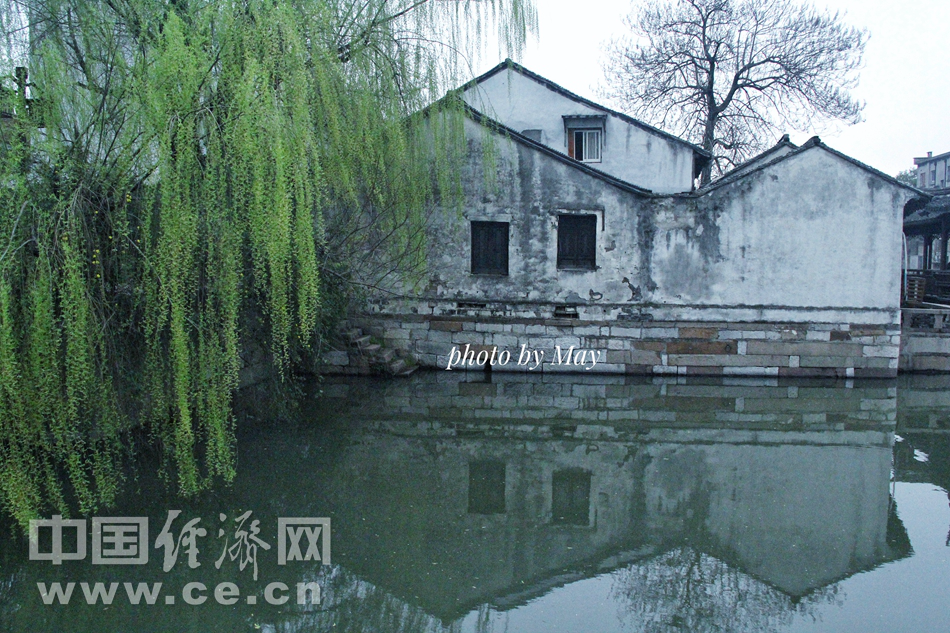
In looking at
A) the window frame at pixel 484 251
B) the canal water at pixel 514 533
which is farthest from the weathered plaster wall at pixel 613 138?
the canal water at pixel 514 533

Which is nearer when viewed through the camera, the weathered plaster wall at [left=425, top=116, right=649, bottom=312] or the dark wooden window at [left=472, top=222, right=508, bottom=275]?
the weathered plaster wall at [left=425, top=116, right=649, bottom=312]

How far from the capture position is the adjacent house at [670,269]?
12.1 metres

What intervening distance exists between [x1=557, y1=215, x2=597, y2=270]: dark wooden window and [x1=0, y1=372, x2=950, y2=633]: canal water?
3.58 metres

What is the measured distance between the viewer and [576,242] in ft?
40.9

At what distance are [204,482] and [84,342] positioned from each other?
7.44 ft

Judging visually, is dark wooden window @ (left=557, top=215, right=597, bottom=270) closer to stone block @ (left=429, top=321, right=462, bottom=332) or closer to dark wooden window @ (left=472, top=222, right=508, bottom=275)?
dark wooden window @ (left=472, top=222, right=508, bottom=275)

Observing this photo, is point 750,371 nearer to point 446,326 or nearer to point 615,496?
point 446,326

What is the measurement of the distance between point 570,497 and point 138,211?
14.2ft

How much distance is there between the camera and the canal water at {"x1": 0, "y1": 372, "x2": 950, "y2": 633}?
462 cm

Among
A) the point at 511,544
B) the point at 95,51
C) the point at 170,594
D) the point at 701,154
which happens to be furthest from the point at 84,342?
the point at 701,154

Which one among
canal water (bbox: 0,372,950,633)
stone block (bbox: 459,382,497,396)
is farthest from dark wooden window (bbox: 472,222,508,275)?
canal water (bbox: 0,372,950,633)

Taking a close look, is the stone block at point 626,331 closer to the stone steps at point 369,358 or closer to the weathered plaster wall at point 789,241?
the weathered plaster wall at point 789,241

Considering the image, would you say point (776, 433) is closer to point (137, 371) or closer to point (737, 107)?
point (137, 371)

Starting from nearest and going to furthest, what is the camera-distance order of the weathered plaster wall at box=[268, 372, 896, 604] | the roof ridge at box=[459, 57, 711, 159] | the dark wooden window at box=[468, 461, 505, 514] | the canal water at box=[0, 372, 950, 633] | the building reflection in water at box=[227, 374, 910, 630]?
the canal water at box=[0, 372, 950, 633], the building reflection in water at box=[227, 374, 910, 630], the weathered plaster wall at box=[268, 372, 896, 604], the dark wooden window at box=[468, 461, 505, 514], the roof ridge at box=[459, 57, 711, 159]
